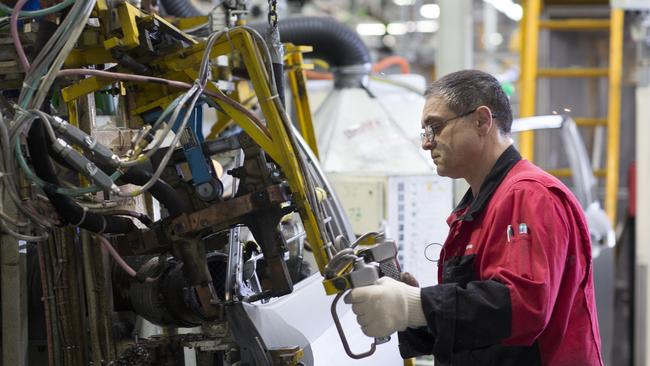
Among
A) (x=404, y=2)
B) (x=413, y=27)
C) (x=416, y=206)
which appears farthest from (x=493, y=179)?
(x=413, y=27)

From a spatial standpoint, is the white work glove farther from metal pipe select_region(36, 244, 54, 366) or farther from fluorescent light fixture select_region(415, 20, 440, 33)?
fluorescent light fixture select_region(415, 20, 440, 33)

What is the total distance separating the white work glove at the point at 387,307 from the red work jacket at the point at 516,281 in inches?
1.2

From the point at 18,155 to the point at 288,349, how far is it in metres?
0.95

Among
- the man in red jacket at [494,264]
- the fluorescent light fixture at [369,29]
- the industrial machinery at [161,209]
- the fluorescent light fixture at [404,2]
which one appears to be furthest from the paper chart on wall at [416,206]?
the fluorescent light fixture at [404,2]

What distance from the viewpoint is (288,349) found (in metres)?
2.42

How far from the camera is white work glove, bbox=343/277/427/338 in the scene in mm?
2016

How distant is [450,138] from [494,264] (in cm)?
37

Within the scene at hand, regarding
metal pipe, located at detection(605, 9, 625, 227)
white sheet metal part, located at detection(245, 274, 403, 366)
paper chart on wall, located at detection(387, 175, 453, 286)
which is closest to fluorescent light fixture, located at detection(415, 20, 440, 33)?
metal pipe, located at detection(605, 9, 625, 227)

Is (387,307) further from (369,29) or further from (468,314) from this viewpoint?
(369,29)

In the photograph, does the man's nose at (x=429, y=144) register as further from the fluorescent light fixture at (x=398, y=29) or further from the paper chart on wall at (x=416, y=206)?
the fluorescent light fixture at (x=398, y=29)

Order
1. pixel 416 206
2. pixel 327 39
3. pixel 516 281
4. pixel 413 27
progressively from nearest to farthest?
pixel 516 281, pixel 416 206, pixel 327 39, pixel 413 27

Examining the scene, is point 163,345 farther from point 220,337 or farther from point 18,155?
point 18,155

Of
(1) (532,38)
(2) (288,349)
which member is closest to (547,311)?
(2) (288,349)

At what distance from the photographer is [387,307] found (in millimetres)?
2014
